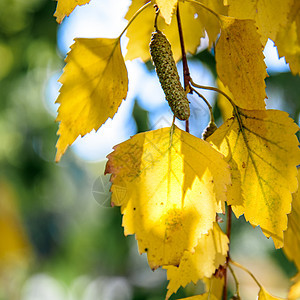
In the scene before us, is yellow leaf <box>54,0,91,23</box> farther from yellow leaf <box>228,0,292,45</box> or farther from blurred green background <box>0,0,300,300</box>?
blurred green background <box>0,0,300,300</box>

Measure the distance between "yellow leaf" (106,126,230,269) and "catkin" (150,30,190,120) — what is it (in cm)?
5

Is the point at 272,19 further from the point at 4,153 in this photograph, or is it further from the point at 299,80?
the point at 4,153

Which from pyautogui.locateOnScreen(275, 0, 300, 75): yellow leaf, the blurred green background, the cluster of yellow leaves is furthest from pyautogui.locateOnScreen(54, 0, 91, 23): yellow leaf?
the blurred green background

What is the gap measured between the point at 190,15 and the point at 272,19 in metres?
0.15

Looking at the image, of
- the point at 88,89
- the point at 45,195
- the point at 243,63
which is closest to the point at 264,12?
the point at 243,63

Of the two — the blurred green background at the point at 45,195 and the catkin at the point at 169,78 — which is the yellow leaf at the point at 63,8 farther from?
the blurred green background at the point at 45,195

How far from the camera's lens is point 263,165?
0.35 metres

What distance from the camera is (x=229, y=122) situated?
372 millimetres

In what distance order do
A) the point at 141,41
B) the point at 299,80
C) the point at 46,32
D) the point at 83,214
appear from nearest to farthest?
the point at 141,41 → the point at 299,80 → the point at 46,32 → the point at 83,214

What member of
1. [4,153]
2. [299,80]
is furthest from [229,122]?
[4,153]

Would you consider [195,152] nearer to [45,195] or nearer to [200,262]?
[200,262]

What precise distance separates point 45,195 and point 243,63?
381cm

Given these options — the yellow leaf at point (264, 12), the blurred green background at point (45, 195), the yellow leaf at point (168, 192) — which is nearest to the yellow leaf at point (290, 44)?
the yellow leaf at point (264, 12)

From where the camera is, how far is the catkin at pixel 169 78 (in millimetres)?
379
